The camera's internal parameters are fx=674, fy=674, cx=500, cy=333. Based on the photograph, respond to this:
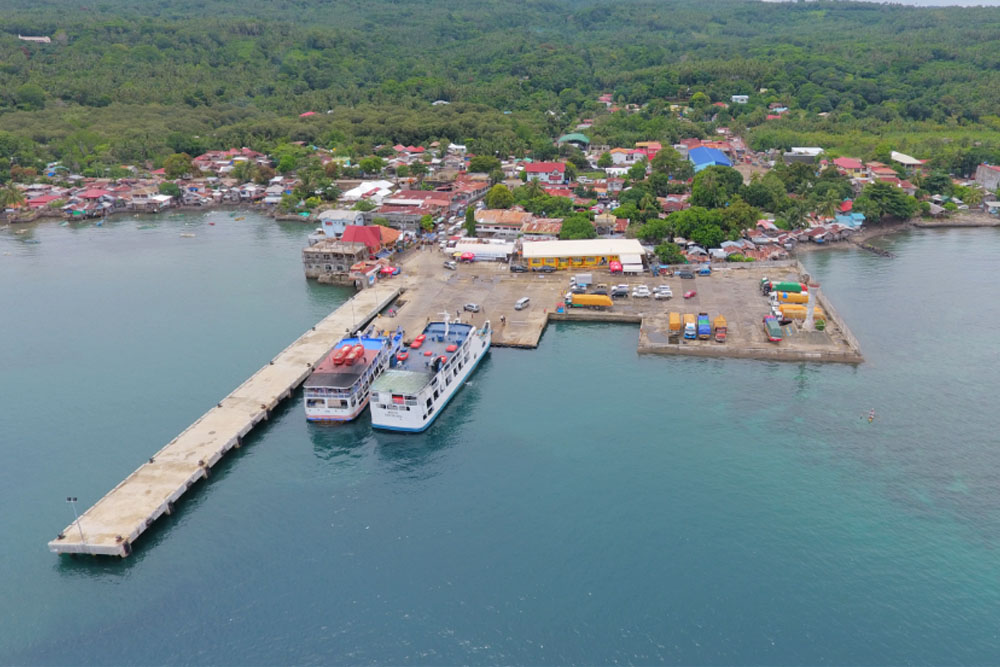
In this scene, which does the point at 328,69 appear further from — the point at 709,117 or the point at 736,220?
the point at 736,220

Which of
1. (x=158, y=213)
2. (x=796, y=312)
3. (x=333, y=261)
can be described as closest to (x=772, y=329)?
(x=796, y=312)

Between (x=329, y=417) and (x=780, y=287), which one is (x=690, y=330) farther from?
(x=329, y=417)

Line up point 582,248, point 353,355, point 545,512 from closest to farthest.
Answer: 1. point 545,512
2. point 353,355
3. point 582,248

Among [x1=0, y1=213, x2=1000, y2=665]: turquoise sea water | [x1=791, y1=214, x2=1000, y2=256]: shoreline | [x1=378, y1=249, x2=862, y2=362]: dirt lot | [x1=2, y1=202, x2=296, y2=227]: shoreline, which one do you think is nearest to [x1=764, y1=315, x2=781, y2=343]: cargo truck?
[x1=378, y1=249, x2=862, y2=362]: dirt lot

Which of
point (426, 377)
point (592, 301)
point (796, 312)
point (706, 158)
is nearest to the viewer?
point (426, 377)

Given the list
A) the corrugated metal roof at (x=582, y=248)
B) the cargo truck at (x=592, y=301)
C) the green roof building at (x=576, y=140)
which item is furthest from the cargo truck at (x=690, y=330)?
the green roof building at (x=576, y=140)

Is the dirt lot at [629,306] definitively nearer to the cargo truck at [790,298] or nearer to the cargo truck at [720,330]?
the cargo truck at [720,330]

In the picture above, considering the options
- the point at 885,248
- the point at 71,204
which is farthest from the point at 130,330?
the point at 885,248
